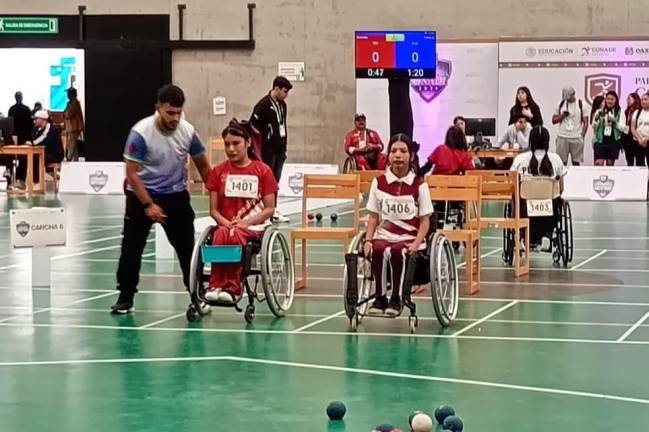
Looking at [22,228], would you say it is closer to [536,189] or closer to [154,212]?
[154,212]

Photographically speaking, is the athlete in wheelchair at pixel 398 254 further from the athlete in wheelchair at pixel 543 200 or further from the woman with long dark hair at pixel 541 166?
the woman with long dark hair at pixel 541 166

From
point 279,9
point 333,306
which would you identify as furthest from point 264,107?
point 279,9

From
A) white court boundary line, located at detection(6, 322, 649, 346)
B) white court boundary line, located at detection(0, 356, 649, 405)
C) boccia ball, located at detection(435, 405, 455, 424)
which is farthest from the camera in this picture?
white court boundary line, located at detection(6, 322, 649, 346)

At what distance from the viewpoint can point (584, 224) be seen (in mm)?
17172

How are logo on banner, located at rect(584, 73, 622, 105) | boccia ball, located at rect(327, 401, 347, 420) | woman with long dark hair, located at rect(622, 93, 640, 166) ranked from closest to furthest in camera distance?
boccia ball, located at rect(327, 401, 347, 420) < woman with long dark hair, located at rect(622, 93, 640, 166) < logo on banner, located at rect(584, 73, 622, 105)

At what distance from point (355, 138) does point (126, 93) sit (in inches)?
251

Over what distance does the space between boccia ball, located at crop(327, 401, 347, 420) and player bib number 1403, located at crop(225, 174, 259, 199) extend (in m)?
3.37

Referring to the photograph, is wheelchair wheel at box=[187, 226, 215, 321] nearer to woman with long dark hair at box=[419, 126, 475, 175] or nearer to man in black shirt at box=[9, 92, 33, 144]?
woman with long dark hair at box=[419, 126, 475, 175]

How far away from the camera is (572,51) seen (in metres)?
24.8

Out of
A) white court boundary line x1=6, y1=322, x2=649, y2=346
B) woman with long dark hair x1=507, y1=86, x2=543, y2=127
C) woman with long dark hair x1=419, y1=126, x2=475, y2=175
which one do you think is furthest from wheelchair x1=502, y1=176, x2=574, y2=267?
woman with long dark hair x1=507, y1=86, x2=543, y2=127

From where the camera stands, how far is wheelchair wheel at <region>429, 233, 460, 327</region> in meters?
8.48

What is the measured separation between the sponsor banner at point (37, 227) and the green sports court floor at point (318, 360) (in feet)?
1.30

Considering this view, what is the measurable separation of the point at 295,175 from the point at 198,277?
48.9 ft

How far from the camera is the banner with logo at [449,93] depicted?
2522 cm
